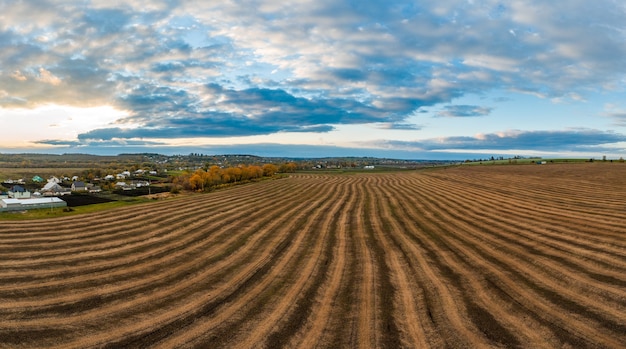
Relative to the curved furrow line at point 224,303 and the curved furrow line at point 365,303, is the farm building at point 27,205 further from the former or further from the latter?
the curved furrow line at point 365,303

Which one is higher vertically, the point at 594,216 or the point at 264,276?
the point at 594,216

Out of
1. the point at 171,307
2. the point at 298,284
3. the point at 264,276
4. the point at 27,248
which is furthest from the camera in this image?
the point at 27,248

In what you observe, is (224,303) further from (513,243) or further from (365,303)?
(513,243)

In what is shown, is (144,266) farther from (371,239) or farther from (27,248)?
(371,239)

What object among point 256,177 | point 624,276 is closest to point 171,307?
point 624,276

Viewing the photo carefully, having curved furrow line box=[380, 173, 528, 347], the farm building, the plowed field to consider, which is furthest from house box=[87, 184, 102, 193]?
curved furrow line box=[380, 173, 528, 347]
